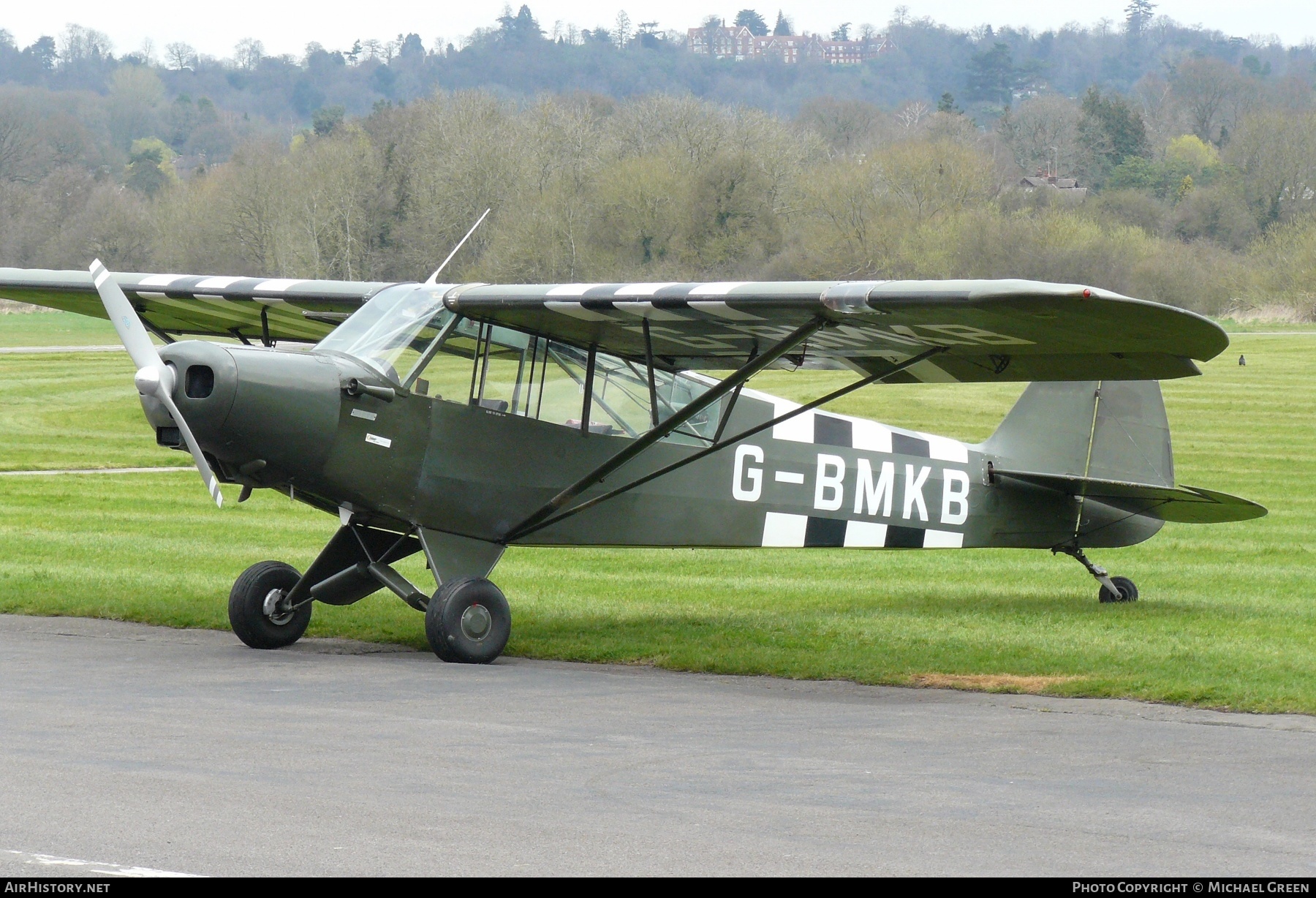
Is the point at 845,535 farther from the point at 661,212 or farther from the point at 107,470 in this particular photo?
the point at 661,212

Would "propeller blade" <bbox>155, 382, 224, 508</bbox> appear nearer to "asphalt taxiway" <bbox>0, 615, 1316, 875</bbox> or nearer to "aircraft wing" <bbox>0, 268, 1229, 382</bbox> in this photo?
"asphalt taxiway" <bbox>0, 615, 1316, 875</bbox>

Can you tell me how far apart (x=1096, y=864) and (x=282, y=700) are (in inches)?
194

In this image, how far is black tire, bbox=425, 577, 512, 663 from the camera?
1039 centimetres

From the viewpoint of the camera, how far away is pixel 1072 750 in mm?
7801

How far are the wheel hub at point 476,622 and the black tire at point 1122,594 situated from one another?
19.5 feet

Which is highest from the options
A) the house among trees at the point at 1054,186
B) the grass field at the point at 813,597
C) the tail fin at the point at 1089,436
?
the tail fin at the point at 1089,436

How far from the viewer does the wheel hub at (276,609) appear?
1102 centimetres

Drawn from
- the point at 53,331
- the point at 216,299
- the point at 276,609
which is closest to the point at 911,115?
the point at 53,331

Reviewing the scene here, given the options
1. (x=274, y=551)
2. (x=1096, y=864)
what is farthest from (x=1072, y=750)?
(x=274, y=551)

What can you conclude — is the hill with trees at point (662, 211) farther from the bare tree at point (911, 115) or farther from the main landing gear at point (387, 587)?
the bare tree at point (911, 115)

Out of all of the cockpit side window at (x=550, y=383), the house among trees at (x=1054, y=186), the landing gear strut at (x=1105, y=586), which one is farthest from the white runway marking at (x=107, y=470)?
the house among trees at (x=1054, y=186)

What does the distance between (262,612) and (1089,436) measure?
711 cm

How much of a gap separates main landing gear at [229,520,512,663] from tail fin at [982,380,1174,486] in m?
5.06

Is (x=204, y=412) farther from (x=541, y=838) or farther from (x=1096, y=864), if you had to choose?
(x=1096, y=864)
